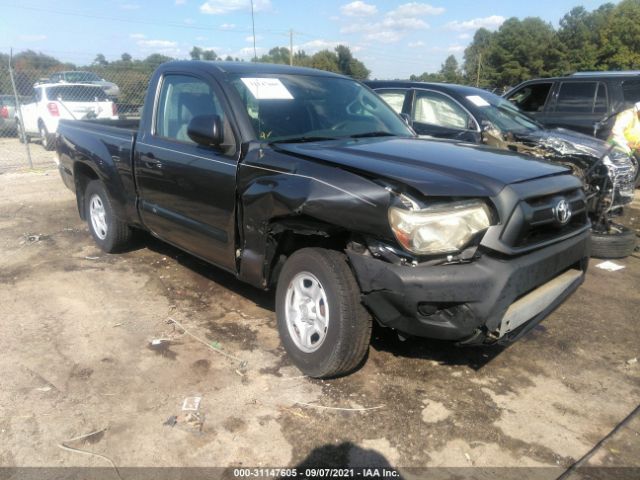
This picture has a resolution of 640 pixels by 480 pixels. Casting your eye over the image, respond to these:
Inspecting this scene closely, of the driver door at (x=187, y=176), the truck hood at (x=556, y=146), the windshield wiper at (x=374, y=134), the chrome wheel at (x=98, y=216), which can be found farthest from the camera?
the truck hood at (x=556, y=146)

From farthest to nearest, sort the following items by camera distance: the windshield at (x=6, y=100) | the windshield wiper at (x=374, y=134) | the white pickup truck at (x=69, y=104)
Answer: the windshield at (x=6, y=100)
the white pickup truck at (x=69, y=104)
the windshield wiper at (x=374, y=134)

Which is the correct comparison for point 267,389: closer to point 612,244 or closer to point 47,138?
point 612,244

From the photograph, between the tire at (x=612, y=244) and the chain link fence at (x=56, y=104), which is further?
the chain link fence at (x=56, y=104)

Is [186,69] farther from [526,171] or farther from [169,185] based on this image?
[526,171]

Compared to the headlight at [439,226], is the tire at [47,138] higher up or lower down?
lower down

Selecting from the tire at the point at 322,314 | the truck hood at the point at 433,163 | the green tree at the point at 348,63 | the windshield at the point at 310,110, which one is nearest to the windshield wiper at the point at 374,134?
the windshield at the point at 310,110

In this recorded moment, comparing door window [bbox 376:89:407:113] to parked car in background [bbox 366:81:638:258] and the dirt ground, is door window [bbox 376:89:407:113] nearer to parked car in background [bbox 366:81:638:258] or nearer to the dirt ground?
parked car in background [bbox 366:81:638:258]

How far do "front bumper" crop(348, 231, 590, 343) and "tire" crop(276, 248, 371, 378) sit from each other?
0.44 ft

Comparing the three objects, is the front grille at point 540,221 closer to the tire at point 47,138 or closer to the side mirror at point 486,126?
the side mirror at point 486,126

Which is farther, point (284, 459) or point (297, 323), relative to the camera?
point (297, 323)

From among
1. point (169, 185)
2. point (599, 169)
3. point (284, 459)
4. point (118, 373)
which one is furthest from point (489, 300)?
point (599, 169)

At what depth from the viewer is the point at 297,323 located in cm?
313

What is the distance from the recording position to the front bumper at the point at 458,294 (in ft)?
7.93

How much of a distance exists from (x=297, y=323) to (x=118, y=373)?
1.17m
